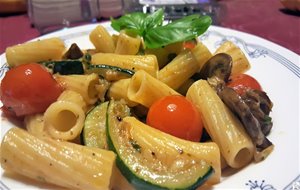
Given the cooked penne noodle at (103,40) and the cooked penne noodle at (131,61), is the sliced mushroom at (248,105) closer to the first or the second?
the cooked penne noodle at (131,61)

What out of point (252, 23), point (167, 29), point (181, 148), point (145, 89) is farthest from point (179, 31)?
point (252, 23)

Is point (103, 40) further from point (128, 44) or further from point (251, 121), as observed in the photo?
point (251, 121)

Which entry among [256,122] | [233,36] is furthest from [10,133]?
[233,36]

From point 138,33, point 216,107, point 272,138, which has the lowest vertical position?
point 272,138

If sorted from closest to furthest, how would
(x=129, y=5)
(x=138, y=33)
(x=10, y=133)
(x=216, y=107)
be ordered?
1. (x=10, y=133)
2. (x=216, y=107)
3. (x=138, y=33)
4. (x=129, y=5)

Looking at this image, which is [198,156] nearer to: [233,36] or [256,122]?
[256,122]

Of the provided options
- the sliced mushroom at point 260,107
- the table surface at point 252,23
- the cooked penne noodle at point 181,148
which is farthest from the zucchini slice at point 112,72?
the table surface at point 252,23

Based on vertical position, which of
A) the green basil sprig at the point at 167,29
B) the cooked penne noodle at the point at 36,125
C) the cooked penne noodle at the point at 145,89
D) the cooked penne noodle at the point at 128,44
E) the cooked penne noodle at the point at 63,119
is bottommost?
the cooked penne noodle at the point at 36,125
